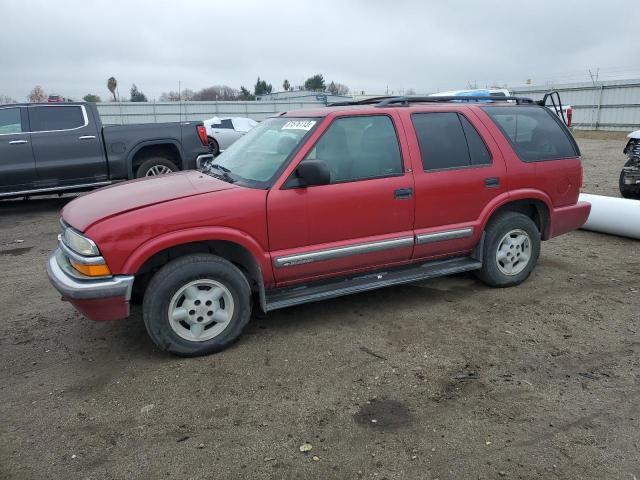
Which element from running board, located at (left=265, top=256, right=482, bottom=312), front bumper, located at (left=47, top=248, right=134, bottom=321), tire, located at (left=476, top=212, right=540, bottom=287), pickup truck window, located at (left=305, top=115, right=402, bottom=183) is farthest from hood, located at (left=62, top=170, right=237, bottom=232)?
tire, located at (left=476, top=212, right=540, bottom=287)

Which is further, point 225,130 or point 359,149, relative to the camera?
point 225,130

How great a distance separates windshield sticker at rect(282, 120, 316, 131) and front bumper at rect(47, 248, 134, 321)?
1.82 metres

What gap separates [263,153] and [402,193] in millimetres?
1238

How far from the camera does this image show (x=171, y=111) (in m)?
29.3

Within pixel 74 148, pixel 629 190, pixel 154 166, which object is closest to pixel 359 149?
pixel 154 166

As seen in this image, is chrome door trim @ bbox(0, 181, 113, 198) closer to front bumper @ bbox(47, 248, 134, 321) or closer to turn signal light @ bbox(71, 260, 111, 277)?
front bumper @ bbox(47, 248, 134, 321)

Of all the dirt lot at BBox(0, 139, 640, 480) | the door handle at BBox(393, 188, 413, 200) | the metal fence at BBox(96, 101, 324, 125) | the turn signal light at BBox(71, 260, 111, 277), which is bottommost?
the dirt lot at BBox(0, 139, 640, 480)

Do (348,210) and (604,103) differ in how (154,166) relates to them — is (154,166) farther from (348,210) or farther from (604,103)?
(604,103)

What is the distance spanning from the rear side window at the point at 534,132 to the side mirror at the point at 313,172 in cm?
206

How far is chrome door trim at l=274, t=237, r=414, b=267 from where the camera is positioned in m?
3.94

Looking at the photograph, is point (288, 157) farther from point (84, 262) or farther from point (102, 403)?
point (102, 403)

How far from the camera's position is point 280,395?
129 inches

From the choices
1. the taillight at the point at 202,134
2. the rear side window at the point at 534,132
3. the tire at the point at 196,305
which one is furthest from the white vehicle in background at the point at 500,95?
the taillight at the point at 202,134

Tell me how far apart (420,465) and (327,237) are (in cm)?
192
